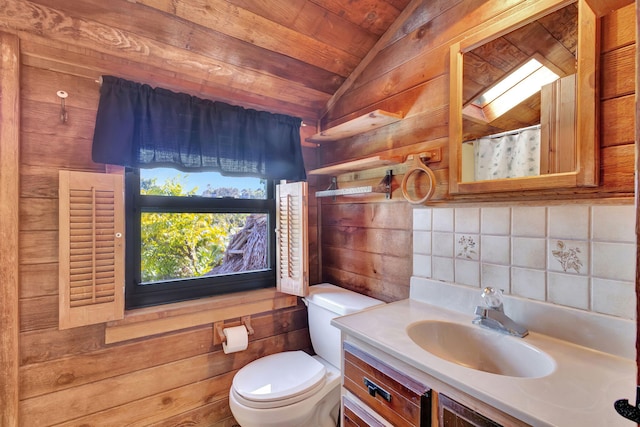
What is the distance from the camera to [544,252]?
3.37 feet

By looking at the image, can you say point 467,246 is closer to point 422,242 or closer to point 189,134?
point 422,242

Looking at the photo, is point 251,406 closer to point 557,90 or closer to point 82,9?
point 557,90

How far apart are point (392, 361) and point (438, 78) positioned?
1225 millimetres

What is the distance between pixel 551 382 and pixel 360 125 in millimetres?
1337

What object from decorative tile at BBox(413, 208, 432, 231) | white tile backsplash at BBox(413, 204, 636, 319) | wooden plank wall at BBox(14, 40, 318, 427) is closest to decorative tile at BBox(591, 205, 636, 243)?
white tile backsplash at BBox(413, 204, 636, 319)

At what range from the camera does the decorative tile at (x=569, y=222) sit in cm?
94

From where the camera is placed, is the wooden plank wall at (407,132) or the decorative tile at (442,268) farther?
the decorative tile at (442,268)

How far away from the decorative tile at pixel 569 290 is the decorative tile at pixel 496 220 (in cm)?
21

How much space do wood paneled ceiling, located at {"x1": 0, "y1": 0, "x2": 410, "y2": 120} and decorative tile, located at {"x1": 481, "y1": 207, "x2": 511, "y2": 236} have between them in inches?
45.2

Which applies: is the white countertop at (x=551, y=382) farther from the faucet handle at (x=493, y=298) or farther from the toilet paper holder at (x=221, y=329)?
the toilet paper holder at (x=221, y=329)

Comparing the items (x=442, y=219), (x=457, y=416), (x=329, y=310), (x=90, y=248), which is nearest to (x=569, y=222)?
(x=442, y=219)

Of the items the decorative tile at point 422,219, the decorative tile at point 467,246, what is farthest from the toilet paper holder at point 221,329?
the decorative tile at point 467,246

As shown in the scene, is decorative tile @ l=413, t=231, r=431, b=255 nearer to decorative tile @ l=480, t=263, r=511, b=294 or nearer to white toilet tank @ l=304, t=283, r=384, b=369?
decorative tile @ l=480, t=263, r=511, b=294

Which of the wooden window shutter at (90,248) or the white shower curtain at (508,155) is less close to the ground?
the white shower curtain at (508,155)
